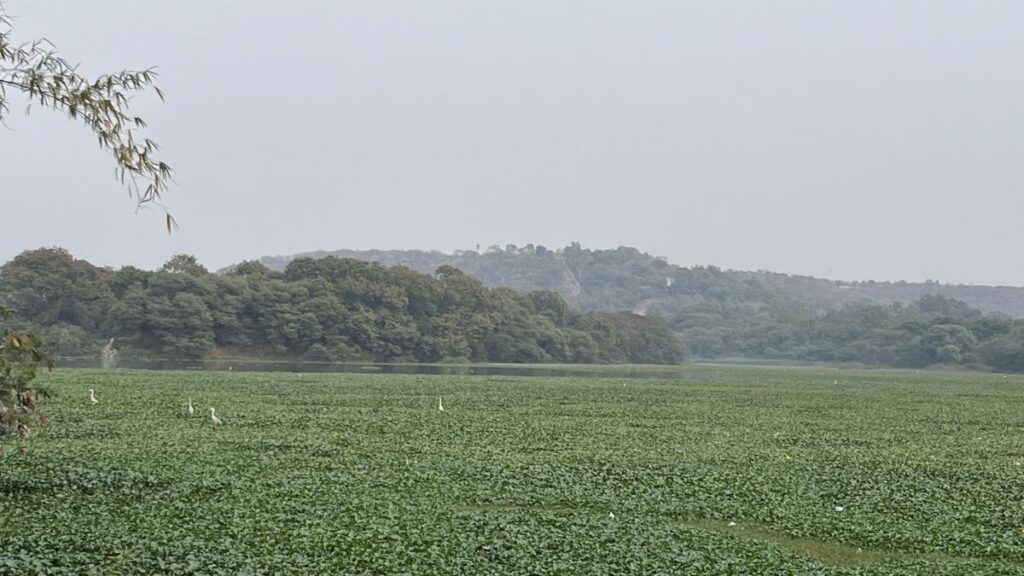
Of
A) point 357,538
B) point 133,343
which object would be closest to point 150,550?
point 357,538

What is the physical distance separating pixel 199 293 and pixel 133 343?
590 centimetres

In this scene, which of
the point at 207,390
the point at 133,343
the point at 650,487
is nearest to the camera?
the point at 650,487

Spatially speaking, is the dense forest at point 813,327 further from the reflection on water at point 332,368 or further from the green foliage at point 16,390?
the green foliage at point 16,390

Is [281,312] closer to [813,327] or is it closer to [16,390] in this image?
[16,390]

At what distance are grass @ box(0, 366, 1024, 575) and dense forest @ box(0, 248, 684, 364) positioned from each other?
47184 mm

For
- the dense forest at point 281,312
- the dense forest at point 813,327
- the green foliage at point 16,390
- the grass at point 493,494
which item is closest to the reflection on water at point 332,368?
the dense forest at point 281,312

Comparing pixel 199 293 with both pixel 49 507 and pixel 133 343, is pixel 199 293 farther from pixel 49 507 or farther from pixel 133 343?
pixel 49 507

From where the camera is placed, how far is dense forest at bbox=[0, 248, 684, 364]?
7325 centimetres

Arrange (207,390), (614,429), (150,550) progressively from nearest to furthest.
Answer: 1. (150,550)
2. (614,429)
3. (207,390)

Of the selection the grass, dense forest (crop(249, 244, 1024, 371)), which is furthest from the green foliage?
dense forest (crop(249, 244, 1024, 371))

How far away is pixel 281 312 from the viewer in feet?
256

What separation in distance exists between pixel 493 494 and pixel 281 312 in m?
65.5

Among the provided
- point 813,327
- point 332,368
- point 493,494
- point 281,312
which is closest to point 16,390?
point 493,494

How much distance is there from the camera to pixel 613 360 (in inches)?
4018
